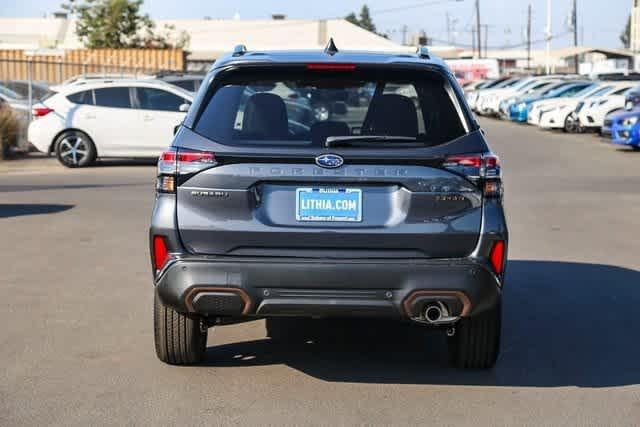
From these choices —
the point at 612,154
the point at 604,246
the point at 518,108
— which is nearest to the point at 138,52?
the point at 518,108

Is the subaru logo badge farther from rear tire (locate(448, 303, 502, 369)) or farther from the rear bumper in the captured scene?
rear tire (locate(448, 303, 502, 369))

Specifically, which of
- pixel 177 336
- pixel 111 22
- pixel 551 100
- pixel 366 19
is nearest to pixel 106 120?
pixel 177 336

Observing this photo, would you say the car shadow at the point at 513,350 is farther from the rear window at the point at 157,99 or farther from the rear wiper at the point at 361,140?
the rear window at the point at 157,99

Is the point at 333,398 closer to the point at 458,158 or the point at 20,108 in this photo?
the point at 458,158

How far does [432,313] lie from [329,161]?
930 mm

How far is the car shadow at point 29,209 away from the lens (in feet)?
45.4

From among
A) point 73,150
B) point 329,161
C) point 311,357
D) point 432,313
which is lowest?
point 311,357

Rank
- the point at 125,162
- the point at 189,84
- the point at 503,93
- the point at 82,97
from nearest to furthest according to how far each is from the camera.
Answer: the point at 82,97
the point at 125,162
the point at 189,84
the point at 503,93

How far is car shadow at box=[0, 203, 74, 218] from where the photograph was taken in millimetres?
13828

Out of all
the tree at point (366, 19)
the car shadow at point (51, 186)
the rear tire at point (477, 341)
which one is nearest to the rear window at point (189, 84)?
the car shadow at point (51, 186)

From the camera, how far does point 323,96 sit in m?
6.21

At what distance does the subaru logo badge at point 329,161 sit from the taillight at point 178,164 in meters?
0.53

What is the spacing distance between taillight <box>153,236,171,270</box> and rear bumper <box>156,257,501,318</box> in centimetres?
8

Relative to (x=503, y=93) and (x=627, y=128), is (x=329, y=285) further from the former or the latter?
(x=503, y=93)
